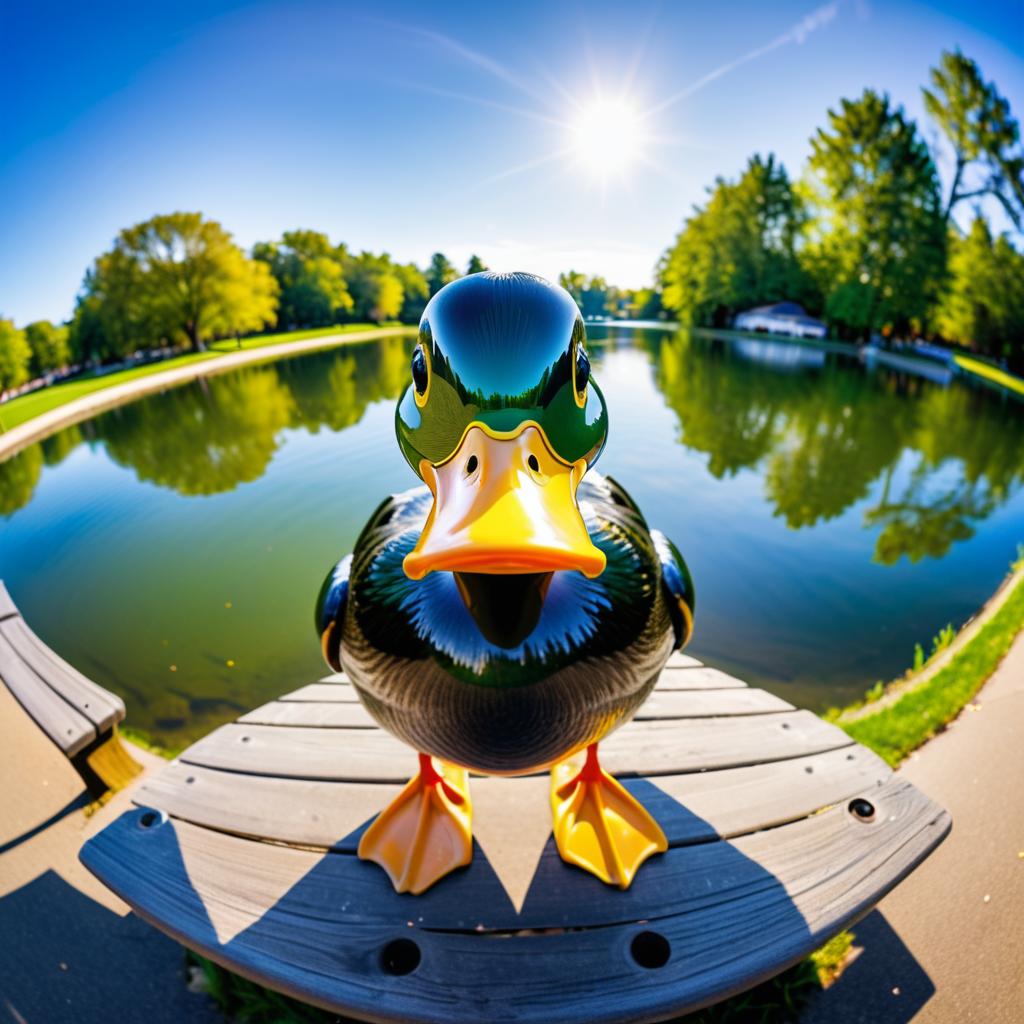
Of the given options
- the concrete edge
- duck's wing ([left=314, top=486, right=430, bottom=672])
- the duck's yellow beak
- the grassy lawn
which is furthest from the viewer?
the grassy lawn

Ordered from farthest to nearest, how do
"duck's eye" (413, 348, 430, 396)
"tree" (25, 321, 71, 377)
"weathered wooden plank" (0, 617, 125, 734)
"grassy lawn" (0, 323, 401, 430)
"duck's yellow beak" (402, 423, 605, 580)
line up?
1. "tree" (25, 321, 71, 377)
2. "grassy lawn" (0, 323, 401, 430)
3. "weathered wooden plank" (0, 617, 125, 734)
4. "duck's eye" (413, 348, 430, 396)
5. "duck's yellow beak" (402, 423, 605, 580)

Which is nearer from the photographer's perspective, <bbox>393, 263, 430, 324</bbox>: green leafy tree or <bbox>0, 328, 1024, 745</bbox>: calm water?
<bbox>0, 328, 1024, 745</bbox>: calm water

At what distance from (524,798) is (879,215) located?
32.4 meters

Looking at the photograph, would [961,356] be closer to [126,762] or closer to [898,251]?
[898,251]

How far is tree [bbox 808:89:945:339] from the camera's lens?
2395cm

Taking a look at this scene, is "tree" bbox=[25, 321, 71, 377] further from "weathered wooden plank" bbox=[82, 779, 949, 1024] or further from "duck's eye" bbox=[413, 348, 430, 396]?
"duck's eye" bbox=[413, 348, 430, 396]

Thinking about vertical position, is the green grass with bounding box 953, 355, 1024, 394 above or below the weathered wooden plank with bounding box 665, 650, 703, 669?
above

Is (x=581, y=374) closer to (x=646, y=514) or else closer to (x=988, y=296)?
(x=646, y=514)

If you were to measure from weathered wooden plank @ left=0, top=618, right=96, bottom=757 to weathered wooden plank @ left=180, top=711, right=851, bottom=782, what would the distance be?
23.6 inches

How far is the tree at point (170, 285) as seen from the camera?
2972 cm

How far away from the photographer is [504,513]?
789 millimetres

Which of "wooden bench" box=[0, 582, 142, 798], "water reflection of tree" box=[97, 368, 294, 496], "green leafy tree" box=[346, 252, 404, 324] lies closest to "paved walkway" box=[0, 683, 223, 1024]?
"wooden bench" box=[0, 582, 142, 798]

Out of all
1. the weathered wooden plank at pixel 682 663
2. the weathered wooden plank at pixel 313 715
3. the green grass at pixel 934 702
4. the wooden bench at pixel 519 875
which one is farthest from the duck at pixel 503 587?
the green grass at pixel 934 702

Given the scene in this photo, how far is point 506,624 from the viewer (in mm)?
1070
